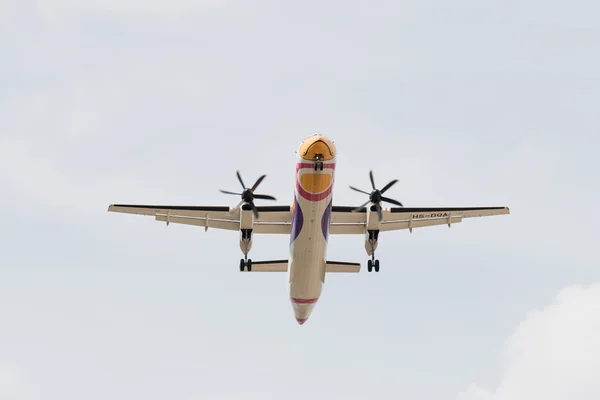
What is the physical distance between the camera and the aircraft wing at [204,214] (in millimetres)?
46344

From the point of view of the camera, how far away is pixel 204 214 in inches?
1841

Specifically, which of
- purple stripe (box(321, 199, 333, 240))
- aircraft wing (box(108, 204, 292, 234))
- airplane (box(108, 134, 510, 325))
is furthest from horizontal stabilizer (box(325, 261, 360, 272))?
purple stripe (box(321, 199, 333, 240))

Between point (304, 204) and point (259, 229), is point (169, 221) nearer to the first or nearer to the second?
point (259, 229)

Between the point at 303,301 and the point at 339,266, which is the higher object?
the point at 339,266

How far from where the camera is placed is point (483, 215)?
162 ft

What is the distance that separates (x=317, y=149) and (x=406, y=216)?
9.64 m

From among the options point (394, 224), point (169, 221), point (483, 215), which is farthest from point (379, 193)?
point (169, 221)

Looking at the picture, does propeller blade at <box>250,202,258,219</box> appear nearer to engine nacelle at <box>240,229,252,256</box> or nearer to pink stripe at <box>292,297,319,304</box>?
engine nacelle at <box>240,229,252,256</box>

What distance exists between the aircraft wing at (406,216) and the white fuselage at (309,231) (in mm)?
3629

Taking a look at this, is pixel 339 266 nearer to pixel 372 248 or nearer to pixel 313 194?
pixel 372 248

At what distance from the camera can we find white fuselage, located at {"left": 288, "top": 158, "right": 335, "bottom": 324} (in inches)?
1623

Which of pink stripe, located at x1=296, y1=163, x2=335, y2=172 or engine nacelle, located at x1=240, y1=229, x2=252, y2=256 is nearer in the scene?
pink stripe, located at x1=296, y1=163, x2=335, y2=172

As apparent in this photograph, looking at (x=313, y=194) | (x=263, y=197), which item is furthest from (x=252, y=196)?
(x=313, y=194)

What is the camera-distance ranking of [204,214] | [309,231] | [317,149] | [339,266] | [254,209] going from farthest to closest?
1. [339,266]
2. [204,214]
3. [254,209]
4. [309,231]
5. [317,149]
